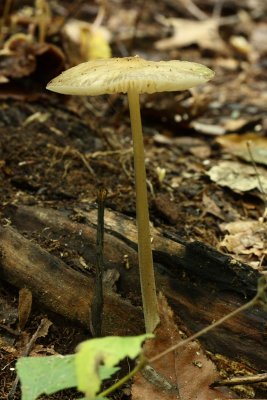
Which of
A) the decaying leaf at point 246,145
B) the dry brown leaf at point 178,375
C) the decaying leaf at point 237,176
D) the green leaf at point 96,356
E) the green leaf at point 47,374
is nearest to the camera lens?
the green leaf at point 96,356

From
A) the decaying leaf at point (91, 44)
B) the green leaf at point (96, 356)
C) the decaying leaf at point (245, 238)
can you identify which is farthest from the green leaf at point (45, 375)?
the decaying leaf at point (91, 44)

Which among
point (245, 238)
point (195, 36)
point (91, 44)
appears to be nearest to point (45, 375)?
point (245, 238)

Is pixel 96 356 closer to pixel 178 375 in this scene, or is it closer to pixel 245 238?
pixel 178 375

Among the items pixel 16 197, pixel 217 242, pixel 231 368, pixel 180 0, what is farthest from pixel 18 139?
pixel 180 0

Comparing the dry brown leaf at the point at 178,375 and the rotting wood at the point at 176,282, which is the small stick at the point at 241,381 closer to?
the dry brown leaf at the point at 178,375

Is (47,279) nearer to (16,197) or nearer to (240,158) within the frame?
(16,197)

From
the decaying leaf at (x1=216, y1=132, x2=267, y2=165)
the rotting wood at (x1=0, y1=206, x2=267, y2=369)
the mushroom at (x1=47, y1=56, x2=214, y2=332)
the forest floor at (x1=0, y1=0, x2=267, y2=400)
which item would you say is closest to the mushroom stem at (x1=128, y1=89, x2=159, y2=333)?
the mushroom at (x1=47, y1=56, x2=214, y2=332)
